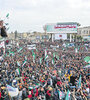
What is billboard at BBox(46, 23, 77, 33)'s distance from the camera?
146 feet

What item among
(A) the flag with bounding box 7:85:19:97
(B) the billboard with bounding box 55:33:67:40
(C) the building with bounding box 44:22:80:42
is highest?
(C) the building with bounding box 44:22:80:42

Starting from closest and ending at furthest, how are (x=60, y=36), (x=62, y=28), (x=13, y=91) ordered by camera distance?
(x=13, y=91)
(x=62, y=28)
(x=60, y=36)

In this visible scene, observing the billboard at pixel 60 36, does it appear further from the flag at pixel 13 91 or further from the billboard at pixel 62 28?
the flag at pixel 13 91

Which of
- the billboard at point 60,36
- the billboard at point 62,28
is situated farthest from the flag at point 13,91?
the billboard at point 62,28

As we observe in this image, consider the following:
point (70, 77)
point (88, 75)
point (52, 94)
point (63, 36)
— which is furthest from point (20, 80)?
point (63, 36)

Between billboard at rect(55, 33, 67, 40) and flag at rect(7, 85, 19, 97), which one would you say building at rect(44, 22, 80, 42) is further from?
flag at rect(7, 85, 19, 97)

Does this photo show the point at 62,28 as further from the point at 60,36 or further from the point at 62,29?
the point at 60,36

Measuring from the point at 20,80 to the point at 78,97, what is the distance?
347 cm

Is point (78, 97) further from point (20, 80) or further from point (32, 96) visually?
point (20, 80)

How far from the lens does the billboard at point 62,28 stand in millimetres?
44531

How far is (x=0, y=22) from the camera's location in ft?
30.0

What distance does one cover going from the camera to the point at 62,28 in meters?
44.9

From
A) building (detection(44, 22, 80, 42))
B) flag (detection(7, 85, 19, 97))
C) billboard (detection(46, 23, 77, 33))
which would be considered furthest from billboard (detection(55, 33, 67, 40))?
flag (detection(7, 85, 19, 97))

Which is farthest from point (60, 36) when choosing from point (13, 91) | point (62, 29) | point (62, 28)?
point (13, 91)
